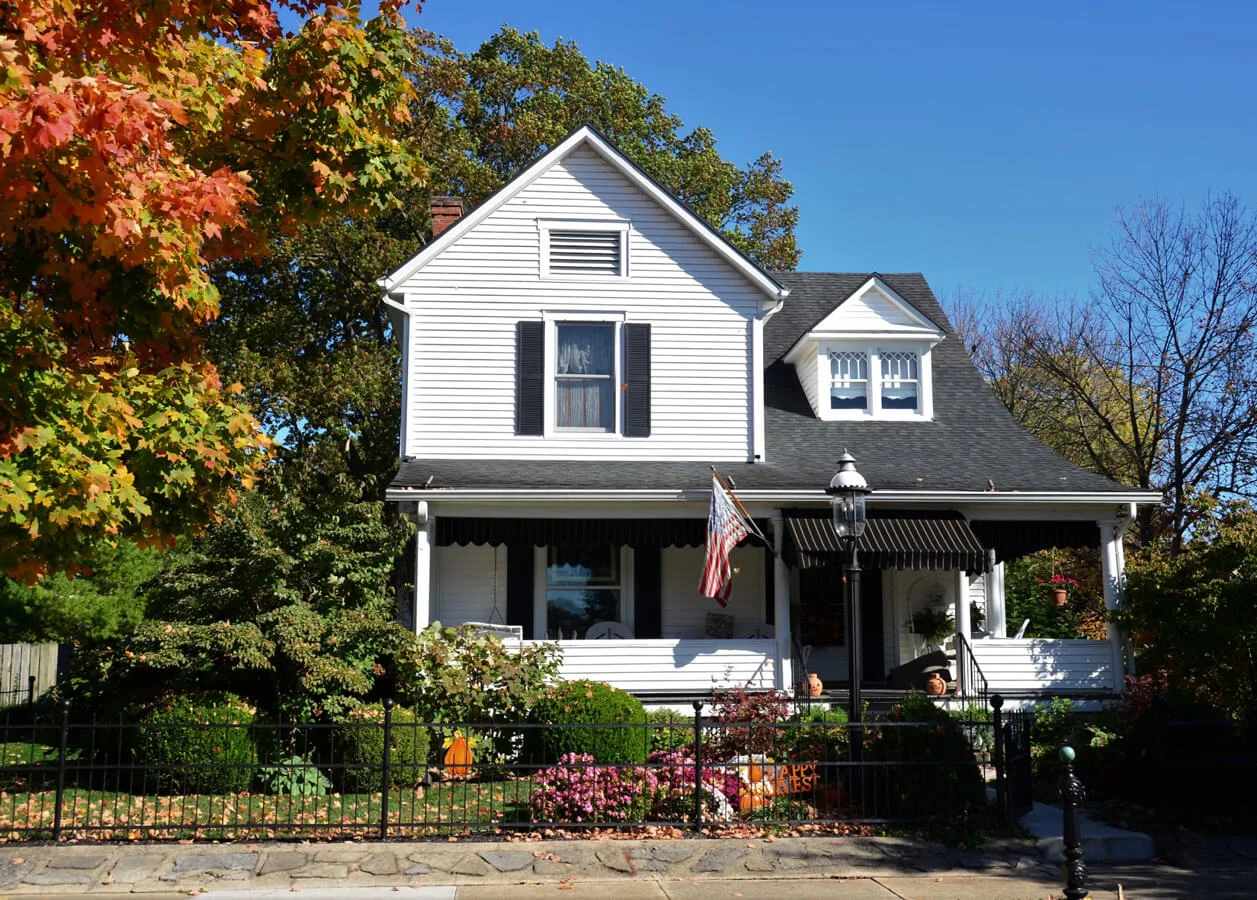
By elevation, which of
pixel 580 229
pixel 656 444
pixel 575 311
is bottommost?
pixel 656 444

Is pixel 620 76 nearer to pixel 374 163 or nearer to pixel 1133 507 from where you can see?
pixel 1133 507

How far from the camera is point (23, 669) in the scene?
70.6ft

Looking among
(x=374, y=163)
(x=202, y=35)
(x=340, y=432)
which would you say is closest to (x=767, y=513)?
(x=374, y=163)

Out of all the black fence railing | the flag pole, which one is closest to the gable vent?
the flag pole

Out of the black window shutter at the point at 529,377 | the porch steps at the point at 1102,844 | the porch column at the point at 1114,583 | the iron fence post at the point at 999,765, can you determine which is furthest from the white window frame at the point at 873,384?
the porch steps at the point at 1102,844

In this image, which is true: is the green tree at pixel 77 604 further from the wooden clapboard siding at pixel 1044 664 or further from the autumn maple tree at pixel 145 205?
the wooden clapboard siding at pixel 1044 664

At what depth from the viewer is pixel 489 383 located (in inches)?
652

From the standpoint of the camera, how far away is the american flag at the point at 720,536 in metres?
14.1

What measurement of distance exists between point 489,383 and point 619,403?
1961 millimetres

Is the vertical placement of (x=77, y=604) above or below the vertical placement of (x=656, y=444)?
below

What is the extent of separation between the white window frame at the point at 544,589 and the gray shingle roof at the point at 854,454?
4.96 ft

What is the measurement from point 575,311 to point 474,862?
30.9 ft

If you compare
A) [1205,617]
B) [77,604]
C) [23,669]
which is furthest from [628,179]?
[23,669]

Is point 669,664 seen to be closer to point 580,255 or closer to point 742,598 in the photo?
point 742,598
